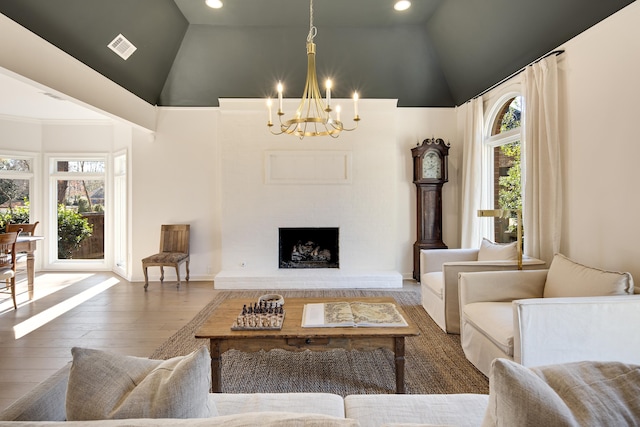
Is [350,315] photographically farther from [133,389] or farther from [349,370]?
[133,389]

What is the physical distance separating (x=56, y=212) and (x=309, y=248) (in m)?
4.80

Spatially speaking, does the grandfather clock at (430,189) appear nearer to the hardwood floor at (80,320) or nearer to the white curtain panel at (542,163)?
the hardwood floor at (80,320)

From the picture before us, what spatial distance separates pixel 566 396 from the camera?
2.79ft

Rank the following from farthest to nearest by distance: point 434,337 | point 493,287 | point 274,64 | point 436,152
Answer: point 436,152 → point 274,64 → point 434,337 → point 493,287

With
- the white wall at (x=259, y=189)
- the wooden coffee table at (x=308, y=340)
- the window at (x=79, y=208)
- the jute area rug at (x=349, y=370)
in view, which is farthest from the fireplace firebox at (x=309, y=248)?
the window at (x=79, y=208)

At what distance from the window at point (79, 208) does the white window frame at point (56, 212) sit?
1 cm

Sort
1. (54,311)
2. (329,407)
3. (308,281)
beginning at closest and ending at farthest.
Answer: (329,407) < (54,311) < (308,281)

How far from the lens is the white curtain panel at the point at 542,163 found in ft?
10.8

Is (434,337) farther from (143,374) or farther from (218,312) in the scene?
(143,374)

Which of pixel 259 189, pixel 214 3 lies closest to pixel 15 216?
pixel 259 189

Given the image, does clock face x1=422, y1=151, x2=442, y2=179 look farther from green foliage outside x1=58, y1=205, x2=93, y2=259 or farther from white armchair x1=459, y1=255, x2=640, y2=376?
green foliage outside x1=58, y1=205, x2=93, y2=259

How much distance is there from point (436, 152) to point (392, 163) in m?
0.70

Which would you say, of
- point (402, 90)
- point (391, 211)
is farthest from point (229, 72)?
point (391, 211)

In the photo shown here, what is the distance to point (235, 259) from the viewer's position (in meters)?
5.46
